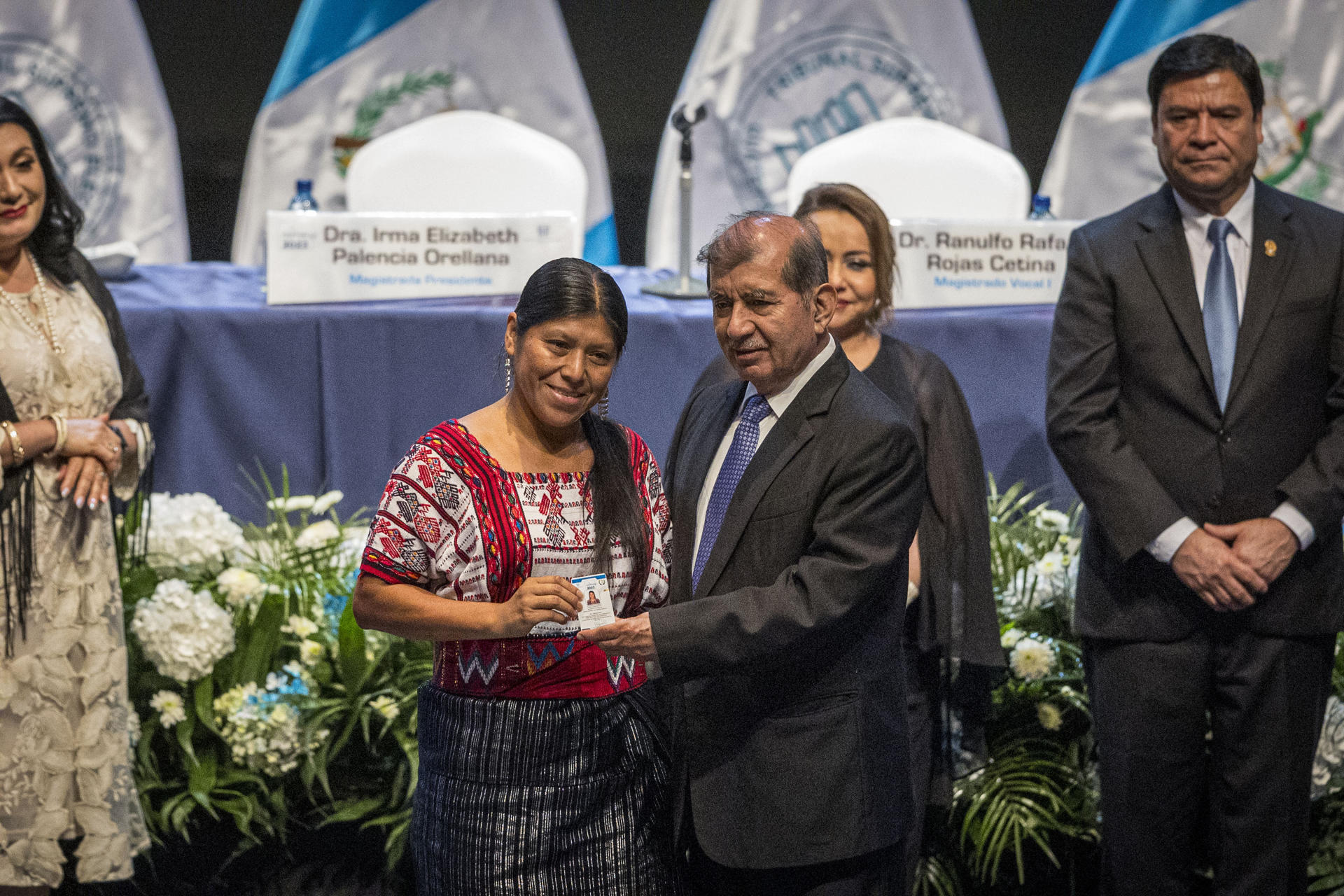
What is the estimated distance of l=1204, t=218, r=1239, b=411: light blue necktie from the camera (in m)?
2.41

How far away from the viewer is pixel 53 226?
8.50 ft

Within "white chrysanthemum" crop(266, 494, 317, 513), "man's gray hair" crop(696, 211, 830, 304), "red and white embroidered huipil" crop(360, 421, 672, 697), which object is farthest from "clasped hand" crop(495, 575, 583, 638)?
"white chrysanthemum" crop(266, 494, 317, 513)

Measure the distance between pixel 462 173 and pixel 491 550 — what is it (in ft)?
9.81

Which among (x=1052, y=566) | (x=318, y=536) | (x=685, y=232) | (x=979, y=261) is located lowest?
(x=1052, y=566)

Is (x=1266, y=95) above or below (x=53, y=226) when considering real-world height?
above

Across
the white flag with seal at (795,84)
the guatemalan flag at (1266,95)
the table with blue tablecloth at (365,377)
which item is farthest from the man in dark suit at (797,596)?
the guatemalan flag at (1266,95)

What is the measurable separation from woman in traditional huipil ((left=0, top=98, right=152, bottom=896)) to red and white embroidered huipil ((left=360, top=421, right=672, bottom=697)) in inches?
38.4

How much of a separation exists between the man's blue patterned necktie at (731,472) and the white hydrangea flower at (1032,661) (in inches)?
47.7

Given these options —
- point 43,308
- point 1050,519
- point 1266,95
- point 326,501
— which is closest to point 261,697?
point 326,501

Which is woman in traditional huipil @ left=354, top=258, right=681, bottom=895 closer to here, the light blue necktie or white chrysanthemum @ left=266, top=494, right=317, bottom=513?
the light blue necktie

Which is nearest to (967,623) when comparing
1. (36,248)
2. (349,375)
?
(349,375)

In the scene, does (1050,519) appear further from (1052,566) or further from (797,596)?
(797,596)

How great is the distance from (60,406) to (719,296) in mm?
1389

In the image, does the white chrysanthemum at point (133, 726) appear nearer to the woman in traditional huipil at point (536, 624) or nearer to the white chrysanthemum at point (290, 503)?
the white chrysanthemum at point (290, 503)
